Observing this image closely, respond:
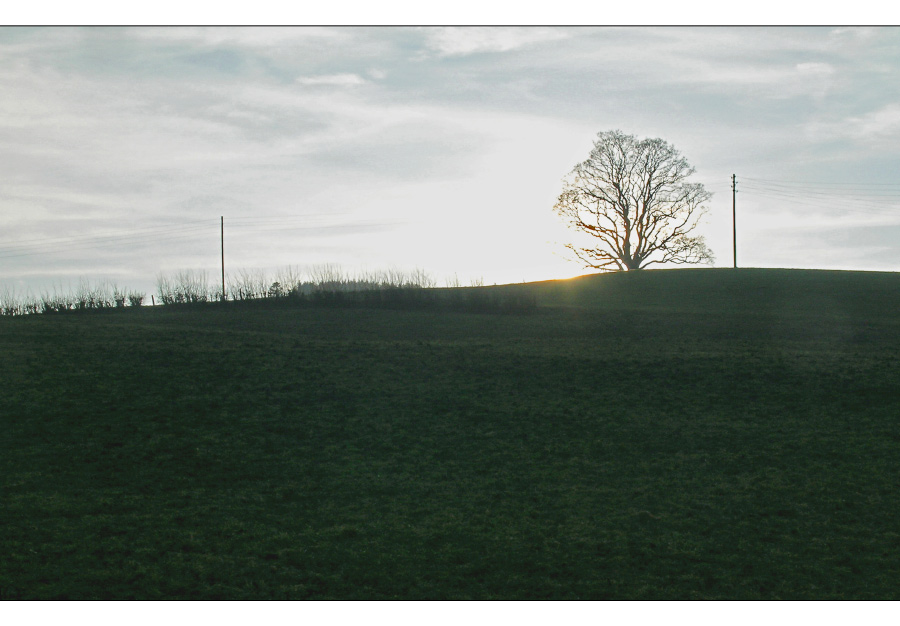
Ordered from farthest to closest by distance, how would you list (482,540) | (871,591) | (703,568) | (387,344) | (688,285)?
(688,285)
(387,344)
(482,540)
(703,568)
(871,591)

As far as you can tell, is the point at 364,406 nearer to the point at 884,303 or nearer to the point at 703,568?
the point at 703,568

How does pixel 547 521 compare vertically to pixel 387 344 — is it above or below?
below

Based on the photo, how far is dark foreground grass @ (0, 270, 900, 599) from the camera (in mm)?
9367

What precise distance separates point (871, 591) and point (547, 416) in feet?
27.5

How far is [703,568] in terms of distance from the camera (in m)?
9.52

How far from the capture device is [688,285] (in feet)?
151

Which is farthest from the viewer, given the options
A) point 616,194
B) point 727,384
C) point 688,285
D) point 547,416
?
point 616,194

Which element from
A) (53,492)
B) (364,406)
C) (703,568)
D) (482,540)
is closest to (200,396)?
(364,406)

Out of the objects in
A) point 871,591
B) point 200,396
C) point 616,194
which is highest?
point 616,194

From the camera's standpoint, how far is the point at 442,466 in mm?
13844

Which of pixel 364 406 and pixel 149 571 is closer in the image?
pixel 149 571

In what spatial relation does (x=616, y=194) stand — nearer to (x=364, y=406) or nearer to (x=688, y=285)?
(x=688, y=285)

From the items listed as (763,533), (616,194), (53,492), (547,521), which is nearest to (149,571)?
(53,492)

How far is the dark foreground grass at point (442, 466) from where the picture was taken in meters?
9.37
